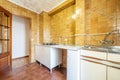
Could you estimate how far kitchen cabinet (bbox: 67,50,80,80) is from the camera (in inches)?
70.2

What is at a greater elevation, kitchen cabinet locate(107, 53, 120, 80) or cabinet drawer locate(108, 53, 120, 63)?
cabinet drawer locate(108, 53, 120, 63)

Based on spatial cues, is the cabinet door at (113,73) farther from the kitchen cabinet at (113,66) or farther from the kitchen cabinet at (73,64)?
the kitchen cabinet at (73,64)

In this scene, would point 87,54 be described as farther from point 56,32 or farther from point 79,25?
point 56,32

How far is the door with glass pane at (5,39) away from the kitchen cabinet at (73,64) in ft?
6.08

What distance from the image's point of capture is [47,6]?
10.9 ft

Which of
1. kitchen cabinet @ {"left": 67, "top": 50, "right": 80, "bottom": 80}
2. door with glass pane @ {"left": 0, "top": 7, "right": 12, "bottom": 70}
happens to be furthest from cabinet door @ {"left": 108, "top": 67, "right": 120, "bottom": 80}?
door with glass pane @ {"left": 0, "top": 7, "right": 12, "bottom": 70}

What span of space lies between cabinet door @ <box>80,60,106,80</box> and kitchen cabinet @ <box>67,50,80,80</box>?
10cm

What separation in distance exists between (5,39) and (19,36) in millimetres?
2172

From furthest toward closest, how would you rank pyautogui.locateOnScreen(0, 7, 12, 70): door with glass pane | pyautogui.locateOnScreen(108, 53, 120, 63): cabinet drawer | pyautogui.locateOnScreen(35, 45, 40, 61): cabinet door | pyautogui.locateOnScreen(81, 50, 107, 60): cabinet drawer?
pyautogui.locateOnScreen(35, 45, 40, 61): cabinet door → pyautogui.locateOnScreen(0, 7, 12, 70): door with glass pane → pyautogui.locateOnScreen(81, 50, 107, 60): cabinet drawer → pyautogui.locateOnScreen(108, 53, 120, 63): cabinet drawer

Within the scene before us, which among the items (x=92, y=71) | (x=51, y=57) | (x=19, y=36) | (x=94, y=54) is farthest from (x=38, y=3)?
(x=92, y=71)

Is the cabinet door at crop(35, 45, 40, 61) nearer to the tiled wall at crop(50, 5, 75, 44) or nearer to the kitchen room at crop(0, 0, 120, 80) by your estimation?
the kitchen room at crop(0, 0, 120, 80)

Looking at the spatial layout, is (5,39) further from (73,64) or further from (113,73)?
(113,73)

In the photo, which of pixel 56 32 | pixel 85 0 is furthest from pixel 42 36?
pixel 85 0

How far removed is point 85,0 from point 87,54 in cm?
145
